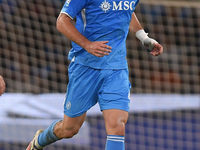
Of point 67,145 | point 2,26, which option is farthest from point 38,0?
point 67,145

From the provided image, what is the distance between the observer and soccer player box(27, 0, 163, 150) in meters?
2.45

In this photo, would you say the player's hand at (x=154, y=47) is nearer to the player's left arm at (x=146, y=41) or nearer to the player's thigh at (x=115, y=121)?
Result: the player's left arm at (x=146, y=41)

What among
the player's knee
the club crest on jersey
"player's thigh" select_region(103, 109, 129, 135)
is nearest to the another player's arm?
the club crest on jersey

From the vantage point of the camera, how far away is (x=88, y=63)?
8.77 ft

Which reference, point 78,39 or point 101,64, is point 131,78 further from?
point 78,39

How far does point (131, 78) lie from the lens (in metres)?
7.55

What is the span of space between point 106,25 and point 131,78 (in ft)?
16.5

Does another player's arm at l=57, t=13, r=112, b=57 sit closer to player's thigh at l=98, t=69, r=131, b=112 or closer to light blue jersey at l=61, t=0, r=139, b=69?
light blue jersey at l=61, t=0, r=139, b=69

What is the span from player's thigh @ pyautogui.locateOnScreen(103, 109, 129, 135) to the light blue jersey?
1.19ft

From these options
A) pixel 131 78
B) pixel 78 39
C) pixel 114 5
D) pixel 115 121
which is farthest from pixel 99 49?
pixel 131 78

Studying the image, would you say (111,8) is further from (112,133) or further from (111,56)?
(112,133)

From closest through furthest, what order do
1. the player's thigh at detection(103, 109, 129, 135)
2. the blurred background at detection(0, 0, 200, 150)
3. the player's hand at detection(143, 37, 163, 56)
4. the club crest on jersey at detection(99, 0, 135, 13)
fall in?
the player's thigh at detection(103, 109, 129, 135), the club crest on jersey at detection(99, 0, 135, 13), the player's hand at detection(143, 37, 163, 56), the blurred background at detection(0, 0, 200, 150)

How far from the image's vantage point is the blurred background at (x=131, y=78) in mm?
4812

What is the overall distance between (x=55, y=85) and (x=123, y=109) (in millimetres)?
4518
